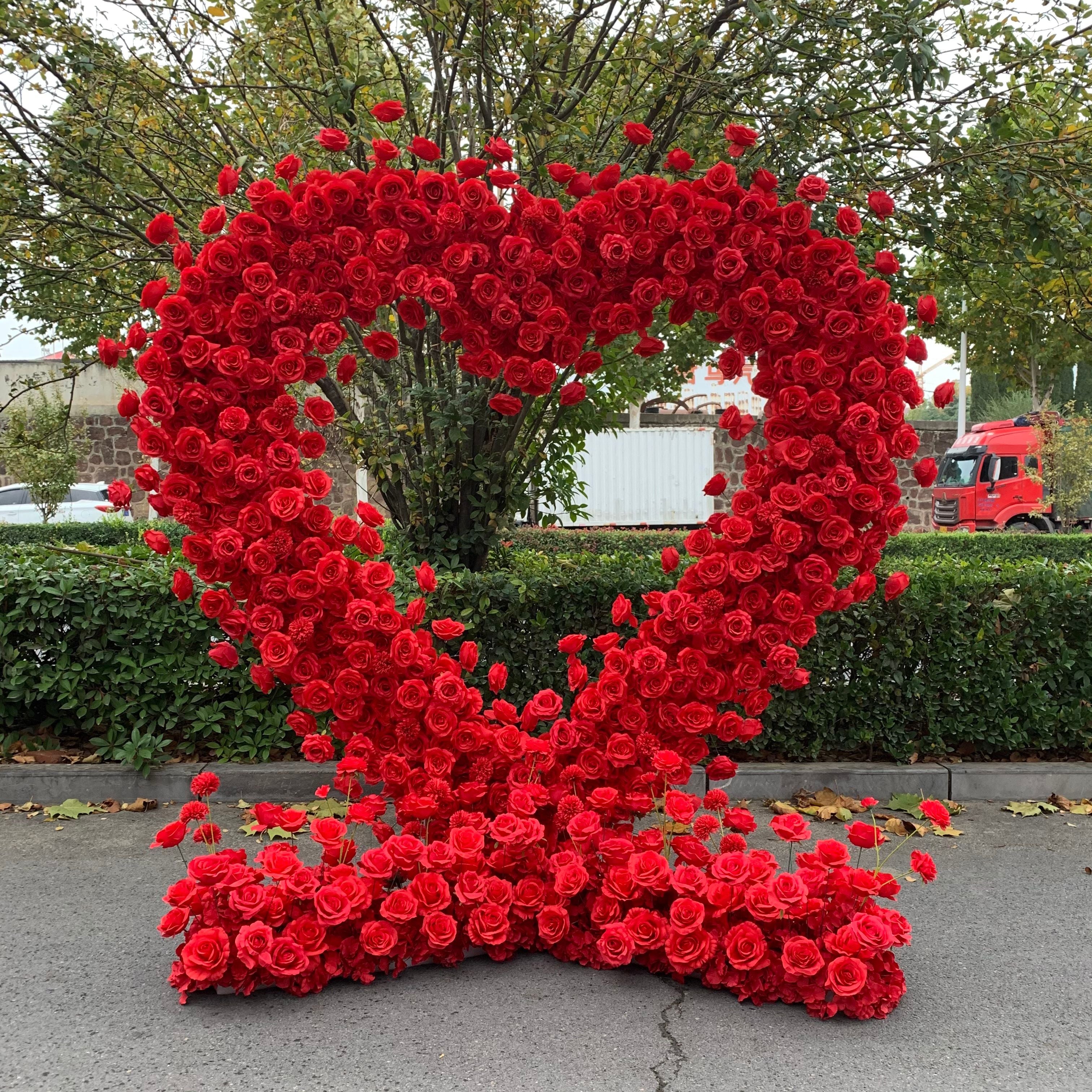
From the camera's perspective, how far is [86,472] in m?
21.9

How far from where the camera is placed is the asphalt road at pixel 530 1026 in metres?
2.89

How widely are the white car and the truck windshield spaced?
17588mm

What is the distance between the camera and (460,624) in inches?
150

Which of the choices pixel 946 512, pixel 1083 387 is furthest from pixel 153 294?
pixel 1083 387

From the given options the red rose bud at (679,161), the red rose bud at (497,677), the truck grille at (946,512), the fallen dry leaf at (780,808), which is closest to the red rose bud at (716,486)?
the red rose bud at (497,677)

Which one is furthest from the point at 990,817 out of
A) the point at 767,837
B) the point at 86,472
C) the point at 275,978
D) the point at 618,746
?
the point at 86,472

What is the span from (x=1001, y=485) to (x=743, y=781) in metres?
19.8

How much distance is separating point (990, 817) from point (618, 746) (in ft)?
8.93

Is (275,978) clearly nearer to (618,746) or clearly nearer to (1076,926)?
(618,746)

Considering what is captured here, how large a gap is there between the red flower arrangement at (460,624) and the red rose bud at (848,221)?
24 mm

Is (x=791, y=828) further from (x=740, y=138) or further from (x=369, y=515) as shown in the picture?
(x=740, y=138)

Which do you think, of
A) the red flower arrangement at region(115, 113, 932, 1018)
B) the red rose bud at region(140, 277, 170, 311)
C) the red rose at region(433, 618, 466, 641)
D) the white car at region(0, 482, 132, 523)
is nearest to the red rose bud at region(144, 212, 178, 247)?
the red flower arrangement at region(115, 113, 932, 1018)

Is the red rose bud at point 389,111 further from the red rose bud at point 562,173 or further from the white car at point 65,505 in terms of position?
the white car at point 65,505

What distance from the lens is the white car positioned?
1889 centimetres
